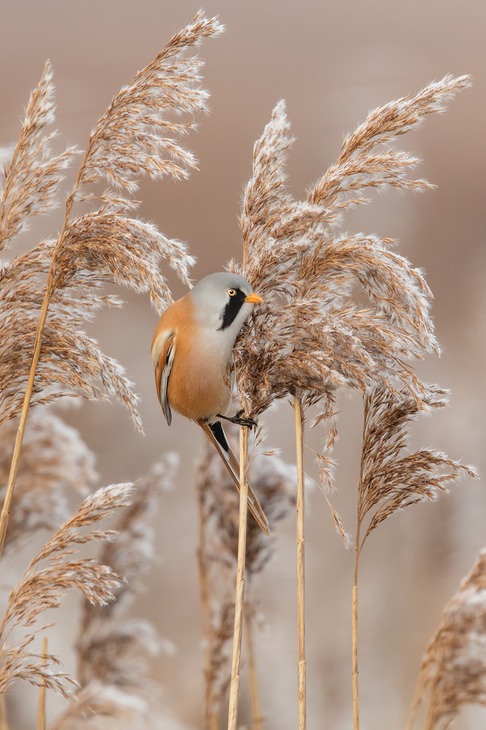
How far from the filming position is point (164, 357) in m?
1.46

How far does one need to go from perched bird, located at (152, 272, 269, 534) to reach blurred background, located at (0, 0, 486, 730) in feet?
6.23

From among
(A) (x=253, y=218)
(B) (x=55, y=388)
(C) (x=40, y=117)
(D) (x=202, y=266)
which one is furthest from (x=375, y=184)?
(D) (x=202, y=266)

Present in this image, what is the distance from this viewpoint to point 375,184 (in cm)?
149

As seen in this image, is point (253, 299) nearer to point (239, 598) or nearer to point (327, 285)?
point (327, 285)

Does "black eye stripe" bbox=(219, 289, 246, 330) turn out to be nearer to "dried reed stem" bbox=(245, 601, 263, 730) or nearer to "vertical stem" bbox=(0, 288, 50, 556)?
"vertical stem" bbox=(0, 288, 50, 556)

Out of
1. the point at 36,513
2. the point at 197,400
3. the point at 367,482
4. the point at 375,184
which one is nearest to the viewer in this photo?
the point at 197,400

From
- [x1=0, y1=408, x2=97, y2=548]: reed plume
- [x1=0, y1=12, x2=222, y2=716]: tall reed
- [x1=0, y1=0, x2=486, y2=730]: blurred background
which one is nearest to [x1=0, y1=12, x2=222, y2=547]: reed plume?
[x1=0, y1=12, x2=222, y2=716]: tall reed

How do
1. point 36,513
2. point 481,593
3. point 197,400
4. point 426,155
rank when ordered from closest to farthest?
1. point 197,400
2. point 481,593
3. point 36,513
4. point 426,155

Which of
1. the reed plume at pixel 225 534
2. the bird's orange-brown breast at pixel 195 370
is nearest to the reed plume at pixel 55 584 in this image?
the bird's orange-brown breast at pixel 195 370

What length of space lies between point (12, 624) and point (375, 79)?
9.61 ft

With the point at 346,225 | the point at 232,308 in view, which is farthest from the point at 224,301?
the point at 346,225

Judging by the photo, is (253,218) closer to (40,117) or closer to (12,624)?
(40,117)

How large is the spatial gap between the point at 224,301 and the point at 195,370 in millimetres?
134

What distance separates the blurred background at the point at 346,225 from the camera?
3211mm
